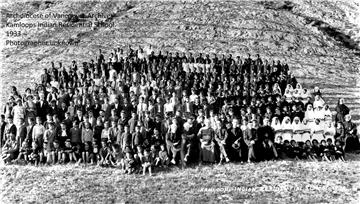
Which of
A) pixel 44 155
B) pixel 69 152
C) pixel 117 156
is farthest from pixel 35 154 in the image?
pixel 117 156

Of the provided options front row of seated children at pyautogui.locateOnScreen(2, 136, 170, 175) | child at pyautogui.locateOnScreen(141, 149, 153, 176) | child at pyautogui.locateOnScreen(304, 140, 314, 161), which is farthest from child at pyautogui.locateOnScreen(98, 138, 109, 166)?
child at pyautogui.locateOnScreen(304, 140, 314, 161)

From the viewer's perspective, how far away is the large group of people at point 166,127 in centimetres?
1183

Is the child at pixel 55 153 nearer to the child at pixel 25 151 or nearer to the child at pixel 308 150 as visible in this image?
the child at pixel 25 151

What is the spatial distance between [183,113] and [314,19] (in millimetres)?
19947

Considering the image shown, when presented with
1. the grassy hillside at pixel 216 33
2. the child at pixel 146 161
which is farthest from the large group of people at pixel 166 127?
the grassy hillside at pixel 216 33

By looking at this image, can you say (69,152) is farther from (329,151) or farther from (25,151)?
(329,151)

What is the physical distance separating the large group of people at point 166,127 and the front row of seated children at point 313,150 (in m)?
0.02

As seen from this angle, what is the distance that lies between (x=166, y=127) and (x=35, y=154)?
321 centimetres

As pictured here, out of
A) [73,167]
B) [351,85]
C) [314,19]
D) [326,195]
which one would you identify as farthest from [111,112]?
[314,19]

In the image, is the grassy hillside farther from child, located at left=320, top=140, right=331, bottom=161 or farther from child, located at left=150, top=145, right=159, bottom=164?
child, located at left=150, top=145, right=159, bottom=164

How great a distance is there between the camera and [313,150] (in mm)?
12211

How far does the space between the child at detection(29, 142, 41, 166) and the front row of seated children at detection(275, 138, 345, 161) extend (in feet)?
19.1

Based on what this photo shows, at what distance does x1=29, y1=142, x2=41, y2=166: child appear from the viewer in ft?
39.0

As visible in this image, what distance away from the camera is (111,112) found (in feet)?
42.0
